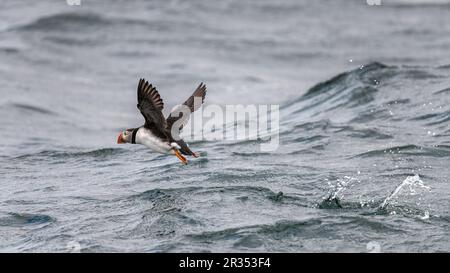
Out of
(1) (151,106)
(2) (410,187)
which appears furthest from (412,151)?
(1) (151,106)

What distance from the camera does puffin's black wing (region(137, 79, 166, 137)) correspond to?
9.48 m

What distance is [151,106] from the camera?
9664 millimetres

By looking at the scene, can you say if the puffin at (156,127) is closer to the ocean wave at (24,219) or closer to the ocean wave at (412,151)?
the ocean wave at (24,219)

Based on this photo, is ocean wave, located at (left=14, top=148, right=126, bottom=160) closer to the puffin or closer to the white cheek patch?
the puffin

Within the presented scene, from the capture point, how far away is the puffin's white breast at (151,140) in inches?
391

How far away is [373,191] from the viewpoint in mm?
10125

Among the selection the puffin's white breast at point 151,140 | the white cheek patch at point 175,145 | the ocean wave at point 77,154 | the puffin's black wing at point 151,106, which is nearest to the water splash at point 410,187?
the white cheek patch at point 175,145

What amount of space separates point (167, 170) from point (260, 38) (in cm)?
1420

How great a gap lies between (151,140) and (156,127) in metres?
0.16

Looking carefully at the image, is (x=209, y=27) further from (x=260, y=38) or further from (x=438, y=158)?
(x=438, y=158)

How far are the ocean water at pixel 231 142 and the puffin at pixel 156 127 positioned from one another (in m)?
0.68

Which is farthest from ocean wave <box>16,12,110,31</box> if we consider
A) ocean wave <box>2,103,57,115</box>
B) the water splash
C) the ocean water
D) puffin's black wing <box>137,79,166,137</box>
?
the water splash

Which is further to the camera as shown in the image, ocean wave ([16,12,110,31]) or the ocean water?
ocean wave ([16,12,110,31])

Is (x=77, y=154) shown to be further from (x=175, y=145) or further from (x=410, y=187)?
(x=410, y=187)
